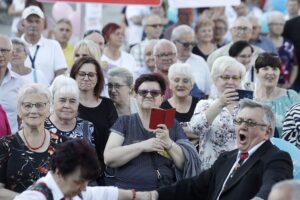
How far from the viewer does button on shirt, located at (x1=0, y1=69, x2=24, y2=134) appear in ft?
34.3

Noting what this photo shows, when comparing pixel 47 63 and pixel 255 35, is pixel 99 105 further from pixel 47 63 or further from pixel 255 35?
pixel 255 35

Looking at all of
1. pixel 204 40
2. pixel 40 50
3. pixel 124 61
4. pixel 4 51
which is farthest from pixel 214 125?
pixel 204 40

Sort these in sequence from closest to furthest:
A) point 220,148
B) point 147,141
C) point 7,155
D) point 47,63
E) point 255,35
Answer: point 7,155 < point 147,141 < point 220,148 < point 47,63 < point 255,35

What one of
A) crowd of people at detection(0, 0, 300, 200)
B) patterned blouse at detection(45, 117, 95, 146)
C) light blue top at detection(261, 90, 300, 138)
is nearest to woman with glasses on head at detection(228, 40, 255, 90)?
crowd of people at detection(0, 0, 300, 200)

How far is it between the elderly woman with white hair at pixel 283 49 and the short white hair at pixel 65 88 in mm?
6282

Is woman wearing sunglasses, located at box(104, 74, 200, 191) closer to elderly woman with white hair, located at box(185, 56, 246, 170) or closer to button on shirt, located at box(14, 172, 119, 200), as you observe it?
elderly woman with white hair, located at box(185, 56, 246, 170)

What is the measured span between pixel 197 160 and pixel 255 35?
21.5 ft

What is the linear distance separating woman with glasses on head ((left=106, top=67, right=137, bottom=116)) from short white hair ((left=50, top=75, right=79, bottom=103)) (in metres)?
1.28

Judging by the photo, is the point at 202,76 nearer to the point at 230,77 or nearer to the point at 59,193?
the point at 230,77

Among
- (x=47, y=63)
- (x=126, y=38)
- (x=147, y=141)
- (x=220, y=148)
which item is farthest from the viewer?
(x=126, y=38)

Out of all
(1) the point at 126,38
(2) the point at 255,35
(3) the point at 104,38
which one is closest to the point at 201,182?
(3) the point at 104,38

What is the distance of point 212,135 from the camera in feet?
31.9

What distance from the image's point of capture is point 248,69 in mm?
12781

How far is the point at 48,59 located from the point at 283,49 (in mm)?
4767
